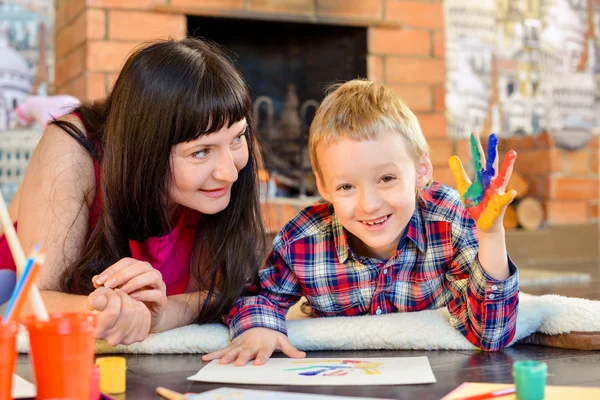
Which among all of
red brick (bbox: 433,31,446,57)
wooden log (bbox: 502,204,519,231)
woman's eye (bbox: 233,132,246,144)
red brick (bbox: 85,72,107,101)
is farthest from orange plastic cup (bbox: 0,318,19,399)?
wooden log (bbox: 502,204,519,231)

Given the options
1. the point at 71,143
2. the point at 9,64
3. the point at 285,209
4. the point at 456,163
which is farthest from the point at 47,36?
the point at 456,163

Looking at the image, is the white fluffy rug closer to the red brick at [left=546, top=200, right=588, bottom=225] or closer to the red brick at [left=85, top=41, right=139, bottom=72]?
the red brick at [left=85, top=41, right=139, bottom=72]

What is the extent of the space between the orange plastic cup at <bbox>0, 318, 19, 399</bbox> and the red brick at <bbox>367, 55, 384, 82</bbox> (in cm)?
236

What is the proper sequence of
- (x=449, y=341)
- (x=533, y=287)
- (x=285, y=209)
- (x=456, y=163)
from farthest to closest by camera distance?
(x=285, y=209)
(x=533, y=287)
(x=449, y=341)
(x=456, y=163)

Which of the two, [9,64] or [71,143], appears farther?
[9,64]

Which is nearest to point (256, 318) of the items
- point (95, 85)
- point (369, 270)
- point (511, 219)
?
point (369, 270)

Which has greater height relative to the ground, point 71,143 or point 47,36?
point 47,36

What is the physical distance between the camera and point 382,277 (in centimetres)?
127

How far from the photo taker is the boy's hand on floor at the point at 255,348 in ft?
3.42

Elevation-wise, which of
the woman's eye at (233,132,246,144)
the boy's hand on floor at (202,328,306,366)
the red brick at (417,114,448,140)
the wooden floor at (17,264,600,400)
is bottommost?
the wooden floor at (17,264,600,400)

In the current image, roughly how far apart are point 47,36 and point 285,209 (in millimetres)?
1110

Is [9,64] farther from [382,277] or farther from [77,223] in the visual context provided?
[382,277]

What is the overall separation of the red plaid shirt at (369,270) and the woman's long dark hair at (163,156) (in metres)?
0.06

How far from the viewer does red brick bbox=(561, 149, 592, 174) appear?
11.4ft
